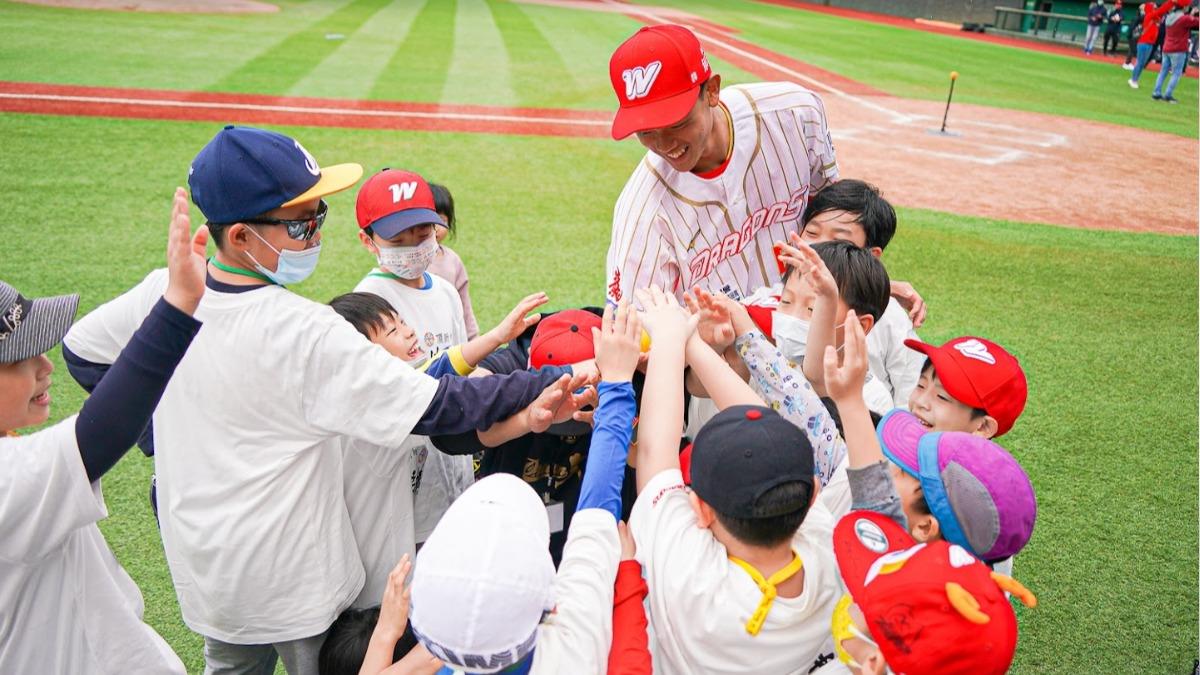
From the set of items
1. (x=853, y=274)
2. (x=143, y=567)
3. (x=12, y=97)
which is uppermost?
(x=853, y=274)

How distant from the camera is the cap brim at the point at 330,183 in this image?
2197 mm

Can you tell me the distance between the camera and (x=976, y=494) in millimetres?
1869

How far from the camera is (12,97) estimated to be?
10734 millimetres

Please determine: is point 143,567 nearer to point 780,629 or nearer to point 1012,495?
point 780,629

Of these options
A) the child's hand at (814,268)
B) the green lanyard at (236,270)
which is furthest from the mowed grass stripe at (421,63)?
the child's hand at (814,268)

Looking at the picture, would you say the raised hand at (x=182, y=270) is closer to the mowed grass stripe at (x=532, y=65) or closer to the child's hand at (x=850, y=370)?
the child's hand at (x=850, y=370)

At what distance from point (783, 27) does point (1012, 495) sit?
27.1m

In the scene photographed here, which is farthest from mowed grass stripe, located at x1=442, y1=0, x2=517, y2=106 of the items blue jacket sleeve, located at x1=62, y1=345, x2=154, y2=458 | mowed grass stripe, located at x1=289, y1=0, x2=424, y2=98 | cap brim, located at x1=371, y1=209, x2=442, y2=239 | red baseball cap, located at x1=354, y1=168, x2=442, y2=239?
blue jacket sleeve, located at x1=62, y1=345, x2=154, y2=458

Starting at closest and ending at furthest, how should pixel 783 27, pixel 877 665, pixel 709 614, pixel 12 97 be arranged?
pixel 877 665, pixel 709 614, pixel 12 97, pixel 783 27

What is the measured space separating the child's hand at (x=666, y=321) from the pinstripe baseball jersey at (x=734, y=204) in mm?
546

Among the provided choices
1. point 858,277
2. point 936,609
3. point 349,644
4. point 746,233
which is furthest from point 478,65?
point 936,609

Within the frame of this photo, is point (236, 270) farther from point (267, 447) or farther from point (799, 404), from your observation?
point (799, 404)

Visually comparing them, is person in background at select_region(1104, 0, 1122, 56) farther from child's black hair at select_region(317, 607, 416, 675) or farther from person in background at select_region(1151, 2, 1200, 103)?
child's black hair at select_region(317, 607, 416, 675)

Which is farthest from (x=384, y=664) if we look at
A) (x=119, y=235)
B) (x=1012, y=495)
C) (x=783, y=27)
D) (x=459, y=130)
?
(x=783, y=27)
